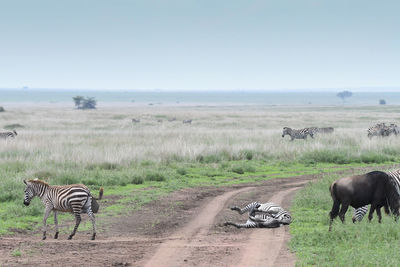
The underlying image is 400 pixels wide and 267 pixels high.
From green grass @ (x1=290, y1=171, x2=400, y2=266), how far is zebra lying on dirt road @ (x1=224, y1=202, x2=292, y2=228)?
0.29m

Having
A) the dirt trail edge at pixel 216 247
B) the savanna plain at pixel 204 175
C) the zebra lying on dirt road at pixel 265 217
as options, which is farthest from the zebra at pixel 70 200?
the zebra lying on dirt road at pixel 265 217

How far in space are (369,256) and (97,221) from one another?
23.8 feet

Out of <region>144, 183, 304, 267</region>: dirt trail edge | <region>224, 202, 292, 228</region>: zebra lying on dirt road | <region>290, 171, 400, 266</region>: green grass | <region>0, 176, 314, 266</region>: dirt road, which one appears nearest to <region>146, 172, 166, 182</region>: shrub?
<region>0, 176, 314, 266</region>: dirt road

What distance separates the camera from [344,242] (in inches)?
417

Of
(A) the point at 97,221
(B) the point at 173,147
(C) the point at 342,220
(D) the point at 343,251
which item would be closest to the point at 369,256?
(D) the point at 343,251

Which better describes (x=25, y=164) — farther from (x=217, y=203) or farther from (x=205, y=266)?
(x=205, y=266)

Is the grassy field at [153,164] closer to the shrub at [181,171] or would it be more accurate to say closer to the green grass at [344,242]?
the shrub at [181,171]

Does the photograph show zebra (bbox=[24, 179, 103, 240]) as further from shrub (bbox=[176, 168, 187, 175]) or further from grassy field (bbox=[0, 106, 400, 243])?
shrub (bbox=[176, 168, 187, 175])

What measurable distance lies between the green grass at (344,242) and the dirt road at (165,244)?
0.37 meters

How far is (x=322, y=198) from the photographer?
16.2 metres

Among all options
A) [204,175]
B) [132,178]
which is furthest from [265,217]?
[204,175]

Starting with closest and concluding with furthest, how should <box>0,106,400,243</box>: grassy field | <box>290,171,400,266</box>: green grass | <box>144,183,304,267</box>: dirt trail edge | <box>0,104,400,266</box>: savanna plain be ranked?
<box>290,171,400,266</box>: green grass → <box>144,183,304,267</box>: dirt trail edge → <box>0,104,400,266</box>: savanna plain → <box>0,106,400,243</box>: grassy field

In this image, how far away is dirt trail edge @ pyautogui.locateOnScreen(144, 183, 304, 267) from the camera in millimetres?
9945

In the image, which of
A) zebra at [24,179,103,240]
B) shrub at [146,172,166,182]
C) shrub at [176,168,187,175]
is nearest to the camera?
zebra at [24,179,103,240]
